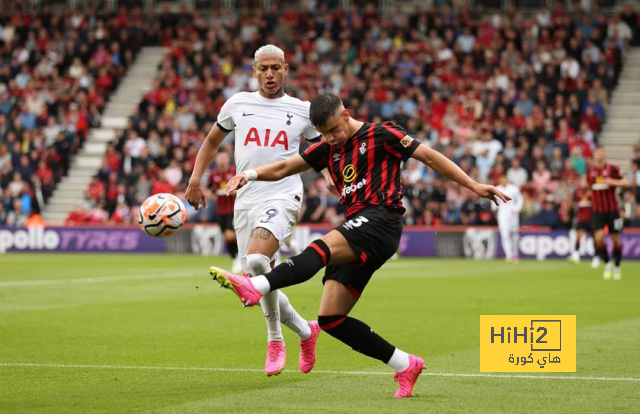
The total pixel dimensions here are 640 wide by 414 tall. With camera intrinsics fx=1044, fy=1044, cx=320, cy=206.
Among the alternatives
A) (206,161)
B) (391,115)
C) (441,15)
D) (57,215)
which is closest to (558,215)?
(391,115)

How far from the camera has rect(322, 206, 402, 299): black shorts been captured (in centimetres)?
727

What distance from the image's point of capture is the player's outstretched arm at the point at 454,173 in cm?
734

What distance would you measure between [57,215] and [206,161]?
1086 inches

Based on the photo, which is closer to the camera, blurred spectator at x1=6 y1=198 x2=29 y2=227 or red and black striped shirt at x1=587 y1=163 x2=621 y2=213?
red and black striped shirt at x1=587 y1=163 x2=621 y2=213

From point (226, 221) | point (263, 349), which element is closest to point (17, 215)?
point (226, 221)

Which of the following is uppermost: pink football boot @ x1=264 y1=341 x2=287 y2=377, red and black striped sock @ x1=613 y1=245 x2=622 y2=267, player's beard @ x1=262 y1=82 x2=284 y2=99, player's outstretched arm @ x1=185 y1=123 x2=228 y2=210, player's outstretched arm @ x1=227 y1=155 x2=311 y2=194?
player's beard @ x1=262 y1=82 x2=284 y2=99

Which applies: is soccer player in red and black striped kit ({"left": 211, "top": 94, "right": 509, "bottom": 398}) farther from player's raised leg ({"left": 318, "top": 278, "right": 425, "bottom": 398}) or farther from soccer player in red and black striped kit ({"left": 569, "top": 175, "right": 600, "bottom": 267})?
soccer player in red and black striped kit ({"left": 569, "top": 175, "right": 600, "bottom": 267})

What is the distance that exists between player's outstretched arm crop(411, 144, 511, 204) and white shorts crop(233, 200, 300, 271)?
162cm

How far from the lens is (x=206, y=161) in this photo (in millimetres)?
9070

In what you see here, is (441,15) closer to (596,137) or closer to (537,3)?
(537,3)

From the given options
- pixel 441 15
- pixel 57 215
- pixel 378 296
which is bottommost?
pixel 57 215

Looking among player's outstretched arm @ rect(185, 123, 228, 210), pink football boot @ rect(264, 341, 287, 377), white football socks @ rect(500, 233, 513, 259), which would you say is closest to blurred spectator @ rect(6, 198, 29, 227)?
white football socks @ rect(500, 233, 513, 259)

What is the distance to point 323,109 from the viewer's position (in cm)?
738

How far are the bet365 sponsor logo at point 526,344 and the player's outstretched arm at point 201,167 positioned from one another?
2562mm
